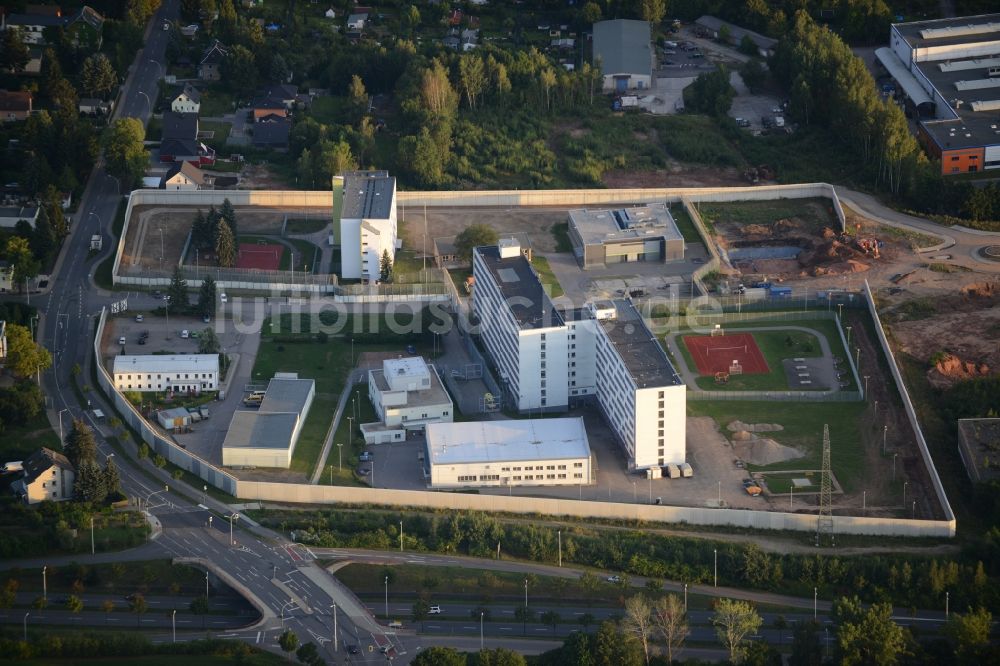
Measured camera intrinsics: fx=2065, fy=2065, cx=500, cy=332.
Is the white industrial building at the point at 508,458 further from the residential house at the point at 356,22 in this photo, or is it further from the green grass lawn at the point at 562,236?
the residential house at the point at 356,22

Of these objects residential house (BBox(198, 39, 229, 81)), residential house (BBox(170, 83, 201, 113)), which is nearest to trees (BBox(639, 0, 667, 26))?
residential house (BBox(198, 39, 229, 81))

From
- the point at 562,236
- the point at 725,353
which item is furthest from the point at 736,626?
the point at 562,236

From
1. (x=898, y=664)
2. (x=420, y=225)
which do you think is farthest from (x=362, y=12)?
(x=898, y=664)

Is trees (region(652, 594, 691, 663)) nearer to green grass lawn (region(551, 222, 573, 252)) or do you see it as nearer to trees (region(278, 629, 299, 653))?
trees (region(278, 629, 299, 653))

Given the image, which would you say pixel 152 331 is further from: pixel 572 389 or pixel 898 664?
pixel 898 664

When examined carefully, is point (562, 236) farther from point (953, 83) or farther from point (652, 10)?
point (652, 10)

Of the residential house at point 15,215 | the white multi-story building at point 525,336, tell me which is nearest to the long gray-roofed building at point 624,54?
the white multi-story building at point 525,336
